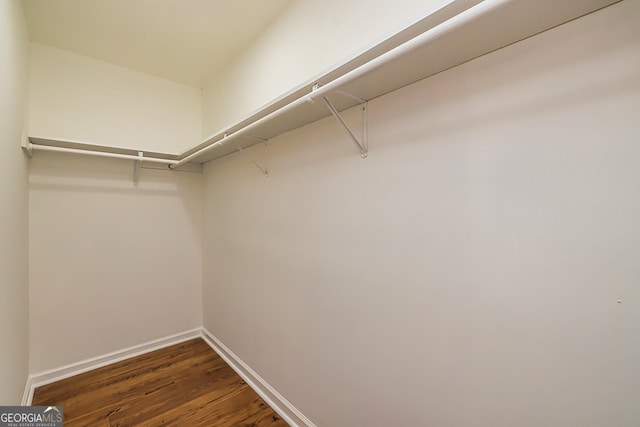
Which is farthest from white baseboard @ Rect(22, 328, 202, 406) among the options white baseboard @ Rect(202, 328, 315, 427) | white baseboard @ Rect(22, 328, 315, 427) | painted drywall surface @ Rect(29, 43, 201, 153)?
painted drywall surface @ Rect(29, 43, 201, 153)

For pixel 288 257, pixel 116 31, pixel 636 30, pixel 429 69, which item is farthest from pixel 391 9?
pixel 116 31

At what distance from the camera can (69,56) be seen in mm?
2205

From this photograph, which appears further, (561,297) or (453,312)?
(453,312)

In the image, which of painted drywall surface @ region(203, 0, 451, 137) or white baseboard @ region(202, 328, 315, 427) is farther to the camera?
white baseboard @ region(202, 328, 315, 427)

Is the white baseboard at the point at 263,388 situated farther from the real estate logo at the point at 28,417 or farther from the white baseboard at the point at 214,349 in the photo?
the real estate logo at the point at 28,417

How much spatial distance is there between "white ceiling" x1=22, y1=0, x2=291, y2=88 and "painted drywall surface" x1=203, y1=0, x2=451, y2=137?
12 centimetres

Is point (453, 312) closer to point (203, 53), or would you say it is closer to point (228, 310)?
point (228, 310)

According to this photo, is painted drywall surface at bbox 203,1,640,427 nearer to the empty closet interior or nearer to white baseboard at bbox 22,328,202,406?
the empty closet interior

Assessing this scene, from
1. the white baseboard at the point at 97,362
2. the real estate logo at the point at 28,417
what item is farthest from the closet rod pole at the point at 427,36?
the white baseboard at the point at 97,362

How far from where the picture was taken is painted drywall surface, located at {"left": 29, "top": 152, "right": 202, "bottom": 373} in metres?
2.12

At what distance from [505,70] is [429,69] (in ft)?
0.83

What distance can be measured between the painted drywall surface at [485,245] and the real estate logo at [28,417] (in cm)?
137

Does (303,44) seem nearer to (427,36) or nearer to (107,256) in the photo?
(427,36)

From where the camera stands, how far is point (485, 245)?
931mm
